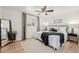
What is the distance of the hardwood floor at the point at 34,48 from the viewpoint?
6.31 feet

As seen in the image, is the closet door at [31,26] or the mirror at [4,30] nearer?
the mirror at [4,30]

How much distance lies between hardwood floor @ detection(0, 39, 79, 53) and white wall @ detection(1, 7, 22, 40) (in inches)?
6.6

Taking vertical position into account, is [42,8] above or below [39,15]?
above

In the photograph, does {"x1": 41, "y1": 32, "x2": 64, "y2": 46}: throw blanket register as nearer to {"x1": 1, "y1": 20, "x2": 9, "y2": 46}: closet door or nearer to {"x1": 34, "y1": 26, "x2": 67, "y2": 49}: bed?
{"x1": 34, "y1": 26, "x2": 67, "y2": 49}: bed

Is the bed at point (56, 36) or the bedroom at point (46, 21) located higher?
the bedroom at point (46, 21)

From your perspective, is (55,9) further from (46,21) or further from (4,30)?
(4,30)

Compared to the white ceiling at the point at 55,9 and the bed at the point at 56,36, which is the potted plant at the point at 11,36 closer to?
the white ceiling at the point at 55,9

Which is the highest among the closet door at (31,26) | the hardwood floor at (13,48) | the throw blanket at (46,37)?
the closet door at (31,26)

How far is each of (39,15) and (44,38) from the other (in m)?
0.49

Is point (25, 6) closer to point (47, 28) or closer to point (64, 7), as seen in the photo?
point (47, 28)

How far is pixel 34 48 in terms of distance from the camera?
77.0 inches

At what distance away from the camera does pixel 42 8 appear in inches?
76.3

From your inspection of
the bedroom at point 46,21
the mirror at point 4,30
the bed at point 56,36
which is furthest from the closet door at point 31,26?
the mirror at point 4,30
